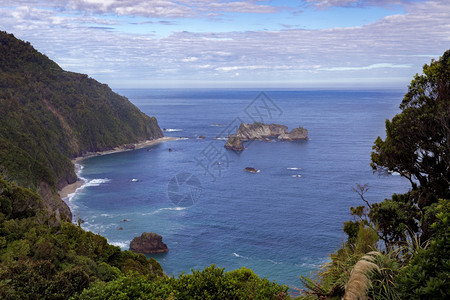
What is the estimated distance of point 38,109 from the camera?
341 feet

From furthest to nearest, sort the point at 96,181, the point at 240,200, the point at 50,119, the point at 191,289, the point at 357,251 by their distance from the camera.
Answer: the point at 50,119
the point at 96,181
the point at 240,200
the point at 191,289
the point at 357,251

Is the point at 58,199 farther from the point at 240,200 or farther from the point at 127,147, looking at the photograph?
the point at 127,147

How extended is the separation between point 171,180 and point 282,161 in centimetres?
2961

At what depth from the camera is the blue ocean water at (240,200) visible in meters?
48.6

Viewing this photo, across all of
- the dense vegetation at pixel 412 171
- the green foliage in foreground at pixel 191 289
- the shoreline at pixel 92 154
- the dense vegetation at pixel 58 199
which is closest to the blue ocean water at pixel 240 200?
the shoreline at pixel 92 154

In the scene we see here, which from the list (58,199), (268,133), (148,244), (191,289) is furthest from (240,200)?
(268,133)

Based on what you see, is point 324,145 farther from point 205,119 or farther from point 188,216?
point 205,119

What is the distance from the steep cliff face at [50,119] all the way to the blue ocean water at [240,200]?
730cm

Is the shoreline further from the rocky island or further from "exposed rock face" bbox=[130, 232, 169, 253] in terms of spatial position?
"exposed rock face" bbox=[130, 232, 169, 253]

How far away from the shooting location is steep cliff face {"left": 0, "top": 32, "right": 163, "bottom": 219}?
212 ft

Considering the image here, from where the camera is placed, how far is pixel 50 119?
4117 inches

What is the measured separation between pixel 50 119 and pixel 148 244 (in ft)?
230

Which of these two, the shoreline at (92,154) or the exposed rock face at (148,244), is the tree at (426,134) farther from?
the shoreline at (92,154)

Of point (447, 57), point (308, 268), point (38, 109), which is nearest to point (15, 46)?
point (38, 109)
